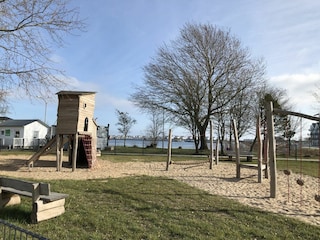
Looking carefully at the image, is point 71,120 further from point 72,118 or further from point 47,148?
point 47,148

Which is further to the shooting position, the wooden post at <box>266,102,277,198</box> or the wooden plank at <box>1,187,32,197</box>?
the wooden post at <box>266,102,277,198</box>

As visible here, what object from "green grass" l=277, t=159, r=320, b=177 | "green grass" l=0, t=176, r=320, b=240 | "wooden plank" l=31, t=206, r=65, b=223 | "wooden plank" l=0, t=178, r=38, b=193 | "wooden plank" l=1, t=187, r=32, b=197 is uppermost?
"wooden plank" l=0, t=178, r=38, b=193

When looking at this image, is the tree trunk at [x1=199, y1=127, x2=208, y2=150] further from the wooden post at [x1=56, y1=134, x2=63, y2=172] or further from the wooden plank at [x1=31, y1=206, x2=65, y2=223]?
the wooden plank at [x1=31, y1=206, x2=65, y2=223]

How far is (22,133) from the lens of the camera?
37.7m

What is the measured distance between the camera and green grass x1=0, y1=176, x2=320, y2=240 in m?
4.73

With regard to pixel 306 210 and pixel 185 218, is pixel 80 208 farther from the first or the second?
pixel 306 210

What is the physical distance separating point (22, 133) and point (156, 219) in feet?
121

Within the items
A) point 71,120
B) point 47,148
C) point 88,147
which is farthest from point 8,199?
point 88,147

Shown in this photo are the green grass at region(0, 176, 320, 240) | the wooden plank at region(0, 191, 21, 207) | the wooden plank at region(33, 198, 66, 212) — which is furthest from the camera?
the wooden plank at region(0, 191, 21, 207)

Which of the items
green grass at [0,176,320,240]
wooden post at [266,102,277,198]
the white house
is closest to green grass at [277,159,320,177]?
wooden post at [266,102,277,198]

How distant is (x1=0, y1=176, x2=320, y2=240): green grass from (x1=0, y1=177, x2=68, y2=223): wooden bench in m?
0.14

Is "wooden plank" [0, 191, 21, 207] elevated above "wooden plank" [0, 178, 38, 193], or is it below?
below

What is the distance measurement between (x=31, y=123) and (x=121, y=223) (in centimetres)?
3820

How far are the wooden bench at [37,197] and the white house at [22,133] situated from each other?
95.1 ft
